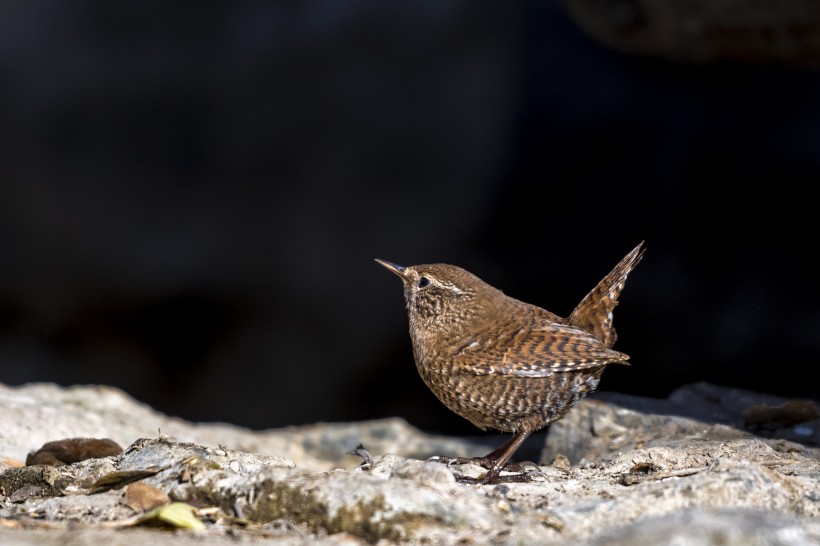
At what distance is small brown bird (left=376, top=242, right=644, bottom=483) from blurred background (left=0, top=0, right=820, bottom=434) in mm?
2990

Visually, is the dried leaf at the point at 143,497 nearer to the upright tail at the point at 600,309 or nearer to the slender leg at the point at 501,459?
the slender leg at the point at 501,459

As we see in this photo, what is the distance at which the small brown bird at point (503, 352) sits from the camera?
3494 millimetres

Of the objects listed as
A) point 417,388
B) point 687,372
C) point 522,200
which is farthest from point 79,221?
point 687,372

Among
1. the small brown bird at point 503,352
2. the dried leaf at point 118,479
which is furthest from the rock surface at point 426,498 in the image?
the small brown bird at point 503,352

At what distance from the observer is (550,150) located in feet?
23.0

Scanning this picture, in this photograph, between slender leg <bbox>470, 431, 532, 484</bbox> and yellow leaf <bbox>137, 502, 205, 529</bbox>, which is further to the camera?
slender leg <bbox>470, 431, 532, 484</bbox>

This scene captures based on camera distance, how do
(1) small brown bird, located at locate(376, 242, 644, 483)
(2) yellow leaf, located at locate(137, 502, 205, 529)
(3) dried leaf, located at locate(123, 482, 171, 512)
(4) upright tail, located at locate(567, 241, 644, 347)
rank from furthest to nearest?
1. (4) upright tail, located at locate(567, 241, 644, 347)
2. (1) small brown bird, located at locate(376, 242, 644, 483)
3. (3) dried leaf, located at locate(123, 482, 171, 512)
4. (2) yellow leaf, located at locate(137, 502, 205, 529)

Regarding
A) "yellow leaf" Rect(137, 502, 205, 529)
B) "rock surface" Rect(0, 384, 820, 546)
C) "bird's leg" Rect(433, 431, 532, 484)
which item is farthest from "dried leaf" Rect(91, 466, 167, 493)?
"bird's leg" Rect(433, 431, 532, 484)

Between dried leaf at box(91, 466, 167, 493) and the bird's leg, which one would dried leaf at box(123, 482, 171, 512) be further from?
the bird's leg

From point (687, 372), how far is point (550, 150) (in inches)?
74.8

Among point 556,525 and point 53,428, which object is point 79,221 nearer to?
point 53,428

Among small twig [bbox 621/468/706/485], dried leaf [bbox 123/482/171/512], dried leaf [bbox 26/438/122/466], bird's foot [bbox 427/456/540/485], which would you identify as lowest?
dried leaf [bbox 26/438/122/466]

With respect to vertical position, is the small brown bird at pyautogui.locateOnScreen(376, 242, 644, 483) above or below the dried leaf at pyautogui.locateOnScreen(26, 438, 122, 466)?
above

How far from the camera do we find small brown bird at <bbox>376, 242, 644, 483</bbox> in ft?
11.5
